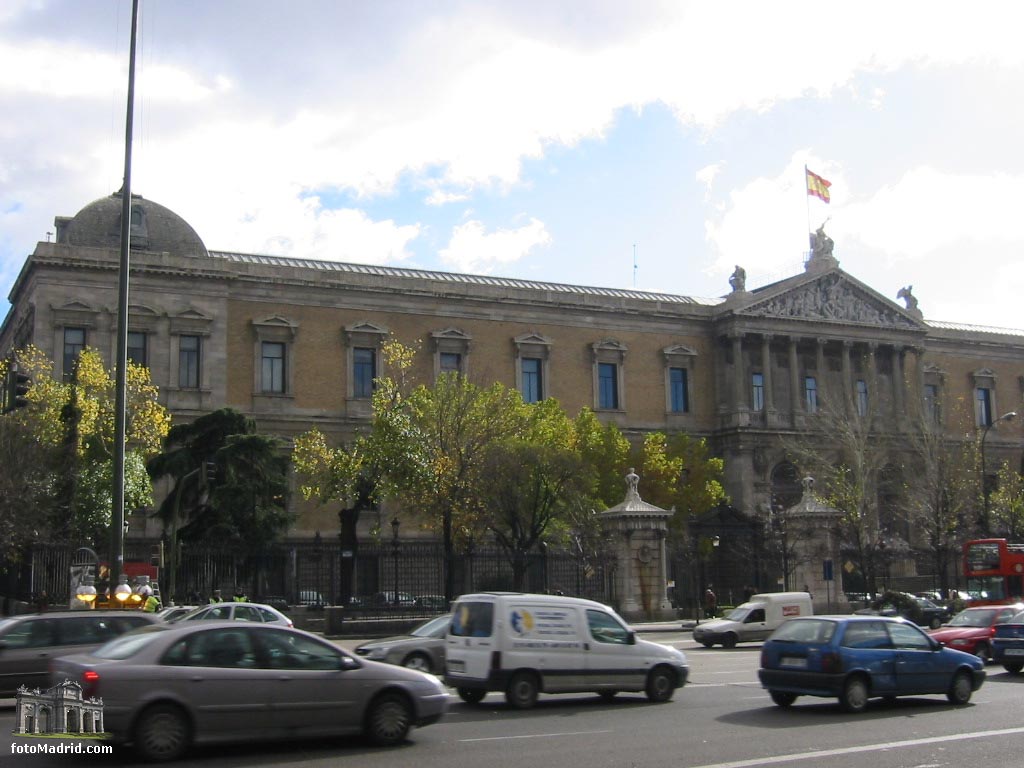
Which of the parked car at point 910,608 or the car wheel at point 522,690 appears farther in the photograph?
the parked car at point 910,608

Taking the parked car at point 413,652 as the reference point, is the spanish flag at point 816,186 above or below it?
above

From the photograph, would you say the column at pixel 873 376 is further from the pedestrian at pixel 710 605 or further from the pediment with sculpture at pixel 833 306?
the pedestrian at pixel 710 605

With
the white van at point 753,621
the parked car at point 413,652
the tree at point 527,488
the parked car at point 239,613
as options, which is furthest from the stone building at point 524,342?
the parked car at point 413,652

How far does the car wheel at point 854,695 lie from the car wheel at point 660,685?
8.50 feet

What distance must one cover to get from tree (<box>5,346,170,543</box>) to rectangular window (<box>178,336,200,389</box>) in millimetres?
9565

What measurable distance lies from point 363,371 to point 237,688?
47.3 metres

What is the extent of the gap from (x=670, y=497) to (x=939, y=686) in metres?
37.1

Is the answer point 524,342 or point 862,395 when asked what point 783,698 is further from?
point 862,395

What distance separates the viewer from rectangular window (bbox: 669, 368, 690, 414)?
67.1 metres

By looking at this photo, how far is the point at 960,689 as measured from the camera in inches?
661

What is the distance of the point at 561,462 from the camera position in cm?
4097

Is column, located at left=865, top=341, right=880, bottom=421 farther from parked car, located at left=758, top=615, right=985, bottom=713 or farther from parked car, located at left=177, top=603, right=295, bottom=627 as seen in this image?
parked car, located at left=758, top=615, right=985, bottom=713

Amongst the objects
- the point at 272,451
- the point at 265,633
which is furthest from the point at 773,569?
the point at 265,633

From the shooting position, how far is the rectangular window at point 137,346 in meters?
52.6
